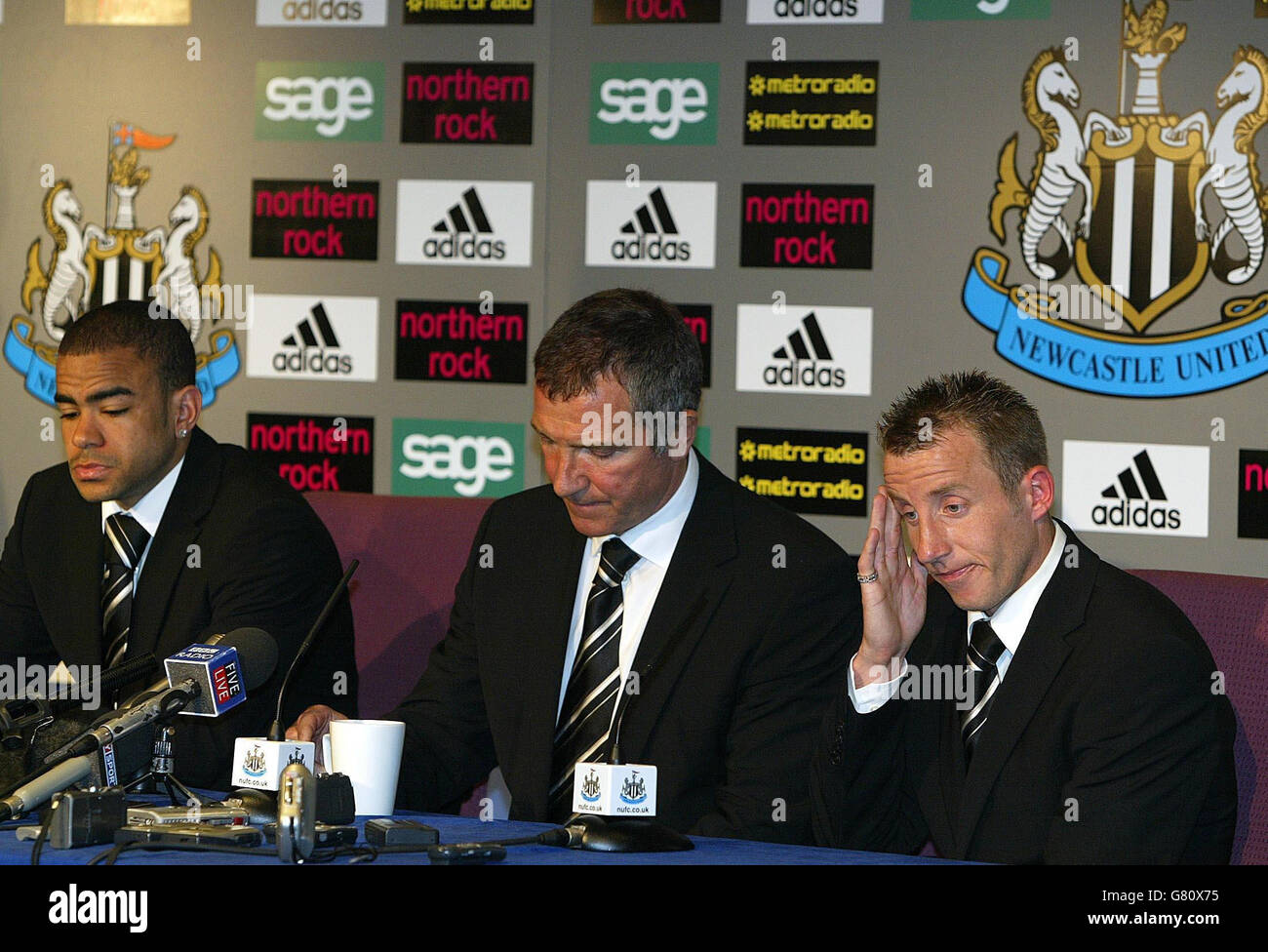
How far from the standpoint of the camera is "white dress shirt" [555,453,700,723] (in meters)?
2.68

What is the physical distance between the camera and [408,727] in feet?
8.89

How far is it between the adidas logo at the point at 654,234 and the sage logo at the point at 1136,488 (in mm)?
1222

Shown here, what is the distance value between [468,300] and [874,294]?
1202 mm

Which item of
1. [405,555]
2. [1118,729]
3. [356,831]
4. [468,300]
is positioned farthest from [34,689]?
[1118,729]

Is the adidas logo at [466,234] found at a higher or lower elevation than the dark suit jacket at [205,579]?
higher

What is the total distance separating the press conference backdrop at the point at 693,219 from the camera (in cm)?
406

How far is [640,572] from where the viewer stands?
8.98 ft

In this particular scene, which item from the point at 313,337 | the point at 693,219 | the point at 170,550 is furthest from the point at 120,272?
the point at 170,550

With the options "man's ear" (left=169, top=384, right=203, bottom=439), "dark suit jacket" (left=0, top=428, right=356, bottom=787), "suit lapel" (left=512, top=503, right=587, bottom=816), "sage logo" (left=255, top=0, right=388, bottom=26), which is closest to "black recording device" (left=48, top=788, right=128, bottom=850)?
"suit lapel" (left=512, top=503, right=587, bottom=816)

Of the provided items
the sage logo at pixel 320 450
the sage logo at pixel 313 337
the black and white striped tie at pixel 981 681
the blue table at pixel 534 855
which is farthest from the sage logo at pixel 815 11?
the blue table at pixel 534 855

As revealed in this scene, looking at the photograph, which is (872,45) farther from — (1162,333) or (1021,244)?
(1162,333)

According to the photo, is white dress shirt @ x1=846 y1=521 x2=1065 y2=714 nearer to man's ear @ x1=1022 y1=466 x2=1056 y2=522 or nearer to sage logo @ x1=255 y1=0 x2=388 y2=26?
man's ear @ x1=1022 y1=466 x2=1056 y2=522

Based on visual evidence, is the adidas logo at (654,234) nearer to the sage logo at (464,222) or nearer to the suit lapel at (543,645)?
the sage logo at (464,222)

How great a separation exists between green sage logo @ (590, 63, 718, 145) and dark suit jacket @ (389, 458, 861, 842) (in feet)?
6.13
